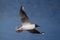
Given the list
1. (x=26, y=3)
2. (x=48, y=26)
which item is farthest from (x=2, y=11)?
(x=48, y=26)

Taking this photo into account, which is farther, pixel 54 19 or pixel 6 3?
pixel 6 3

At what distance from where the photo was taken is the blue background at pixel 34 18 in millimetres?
2369

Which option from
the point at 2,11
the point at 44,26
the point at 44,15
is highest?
the point at 2,11

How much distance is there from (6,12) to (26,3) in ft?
1.22

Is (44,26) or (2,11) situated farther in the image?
(2,11)

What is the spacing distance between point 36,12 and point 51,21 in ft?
0.87

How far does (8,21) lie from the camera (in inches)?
99.8

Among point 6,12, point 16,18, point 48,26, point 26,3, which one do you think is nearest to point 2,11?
point 6,12

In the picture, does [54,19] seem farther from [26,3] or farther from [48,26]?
[26,3]

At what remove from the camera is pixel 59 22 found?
235 centimetres

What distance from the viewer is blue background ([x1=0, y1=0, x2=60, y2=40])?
237cm

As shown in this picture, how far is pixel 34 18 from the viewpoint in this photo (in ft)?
7.98

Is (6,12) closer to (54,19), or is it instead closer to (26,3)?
(26,3)

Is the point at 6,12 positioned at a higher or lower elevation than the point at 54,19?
higher
